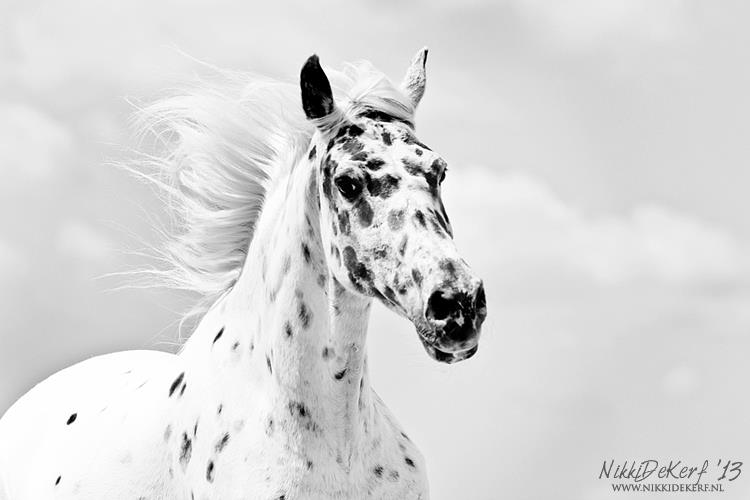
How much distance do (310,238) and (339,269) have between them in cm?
26

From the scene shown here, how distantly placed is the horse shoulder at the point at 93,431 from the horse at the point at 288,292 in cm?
2

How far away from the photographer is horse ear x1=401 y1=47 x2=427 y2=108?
523 cm

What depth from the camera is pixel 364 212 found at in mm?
4527

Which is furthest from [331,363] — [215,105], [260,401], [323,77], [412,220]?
[215,105]

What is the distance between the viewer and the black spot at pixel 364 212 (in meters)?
4.52

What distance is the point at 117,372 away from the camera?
Answer: 21.2 ft

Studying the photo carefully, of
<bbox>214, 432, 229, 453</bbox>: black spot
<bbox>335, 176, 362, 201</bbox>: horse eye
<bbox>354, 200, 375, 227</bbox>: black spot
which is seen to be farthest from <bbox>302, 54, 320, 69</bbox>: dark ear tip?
<bbox>214, 432, 229, 453</bbox>: black spot

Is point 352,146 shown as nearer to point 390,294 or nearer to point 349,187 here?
point 349,187

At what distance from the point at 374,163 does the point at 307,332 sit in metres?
0.75

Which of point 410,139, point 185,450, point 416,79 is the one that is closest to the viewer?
point 410,139

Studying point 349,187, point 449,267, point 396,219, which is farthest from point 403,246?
point 349,187

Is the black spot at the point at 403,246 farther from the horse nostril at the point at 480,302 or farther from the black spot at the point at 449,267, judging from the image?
the horse nostril at the point at 480,302

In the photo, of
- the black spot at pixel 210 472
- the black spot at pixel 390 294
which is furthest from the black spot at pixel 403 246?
the black spot at pixel 210 472

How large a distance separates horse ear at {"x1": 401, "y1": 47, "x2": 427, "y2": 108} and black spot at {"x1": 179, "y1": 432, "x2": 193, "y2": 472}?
176cm
